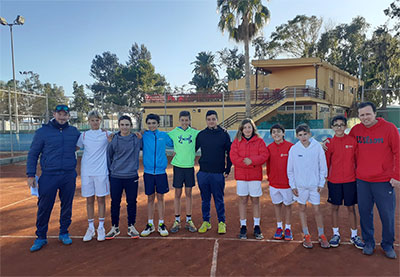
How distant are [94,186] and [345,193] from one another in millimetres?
3785

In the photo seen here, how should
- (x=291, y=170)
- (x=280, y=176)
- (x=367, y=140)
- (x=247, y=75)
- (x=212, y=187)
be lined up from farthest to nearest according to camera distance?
1. (x=247, y=75)
2. (x=212, y=187)
3. (x=280, y=176)
4. (x=291, y=170)
5. (x=367, y=140)

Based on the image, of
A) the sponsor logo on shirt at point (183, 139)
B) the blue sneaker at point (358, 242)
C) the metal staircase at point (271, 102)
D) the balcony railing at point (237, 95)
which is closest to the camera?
the blue sneaker at point (358, 242)

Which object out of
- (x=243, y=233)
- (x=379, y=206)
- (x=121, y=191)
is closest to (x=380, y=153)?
(x=379, y=206)

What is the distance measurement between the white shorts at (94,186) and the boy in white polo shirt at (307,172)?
284cm

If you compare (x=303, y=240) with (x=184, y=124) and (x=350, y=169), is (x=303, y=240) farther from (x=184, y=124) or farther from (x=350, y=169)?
(x=184, y=124)

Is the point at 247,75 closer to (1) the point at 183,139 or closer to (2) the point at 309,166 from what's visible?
(1) the point at 183,139

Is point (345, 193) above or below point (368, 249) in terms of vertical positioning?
above

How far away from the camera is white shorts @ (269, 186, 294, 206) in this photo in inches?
155

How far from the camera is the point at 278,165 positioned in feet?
13.0

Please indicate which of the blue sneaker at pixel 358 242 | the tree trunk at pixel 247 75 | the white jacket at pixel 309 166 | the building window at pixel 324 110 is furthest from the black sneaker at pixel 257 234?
the building window at pixel 324 110

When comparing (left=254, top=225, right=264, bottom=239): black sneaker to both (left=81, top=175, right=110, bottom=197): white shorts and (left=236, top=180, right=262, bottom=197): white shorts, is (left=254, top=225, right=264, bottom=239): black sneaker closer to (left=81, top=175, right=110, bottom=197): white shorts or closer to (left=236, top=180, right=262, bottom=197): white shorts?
(left=236, top=180, right=262, bottom=197): white shorts

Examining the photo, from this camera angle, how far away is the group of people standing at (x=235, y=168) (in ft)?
11.5

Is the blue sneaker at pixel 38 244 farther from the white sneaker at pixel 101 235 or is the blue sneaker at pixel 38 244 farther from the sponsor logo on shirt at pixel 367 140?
the sponsor logo on shirt at pixel 367 140

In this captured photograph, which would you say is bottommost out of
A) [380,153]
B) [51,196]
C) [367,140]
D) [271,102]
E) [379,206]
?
[379,206]
